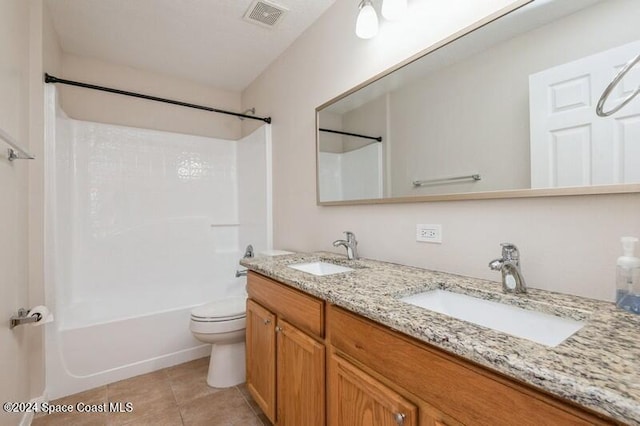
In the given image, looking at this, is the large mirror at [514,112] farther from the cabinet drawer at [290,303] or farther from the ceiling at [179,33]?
the ceiling at [179,33]

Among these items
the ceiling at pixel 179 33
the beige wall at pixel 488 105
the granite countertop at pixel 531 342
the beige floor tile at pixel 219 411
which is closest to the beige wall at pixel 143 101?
the ceiling at pixel 179 33

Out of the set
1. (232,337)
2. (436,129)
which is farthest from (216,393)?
(436,129)

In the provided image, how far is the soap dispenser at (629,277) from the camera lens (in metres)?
0.74

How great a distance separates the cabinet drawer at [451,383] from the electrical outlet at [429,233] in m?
0.56

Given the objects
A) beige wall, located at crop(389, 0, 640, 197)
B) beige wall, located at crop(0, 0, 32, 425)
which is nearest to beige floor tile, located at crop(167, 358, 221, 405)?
beige wall, located at crop(0, 0, 32, 425)

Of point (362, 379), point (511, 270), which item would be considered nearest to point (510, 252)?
point (511, 270)

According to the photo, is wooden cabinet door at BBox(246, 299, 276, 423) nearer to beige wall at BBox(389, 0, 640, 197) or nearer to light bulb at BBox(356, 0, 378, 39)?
beige wall at BBox(389, 0, 640, 197)

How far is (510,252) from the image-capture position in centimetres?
94

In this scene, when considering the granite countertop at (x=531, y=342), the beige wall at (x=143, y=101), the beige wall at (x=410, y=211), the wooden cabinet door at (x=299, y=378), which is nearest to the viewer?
the granite countertop at (x=531, y=342)

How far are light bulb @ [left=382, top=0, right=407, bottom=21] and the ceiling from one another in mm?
670

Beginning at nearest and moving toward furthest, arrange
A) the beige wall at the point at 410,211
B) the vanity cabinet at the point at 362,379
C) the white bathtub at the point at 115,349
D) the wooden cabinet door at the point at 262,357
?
the vanity cabinet at the point at 362,379 → the beige wall at the point at 410,211 → the wooden cabinet door at the point at 262,357 → the white bathtub at the point at 115,349

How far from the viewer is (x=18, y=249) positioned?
4.91 feet

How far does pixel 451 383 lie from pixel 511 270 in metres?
0.47

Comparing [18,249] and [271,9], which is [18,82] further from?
[271,9]
